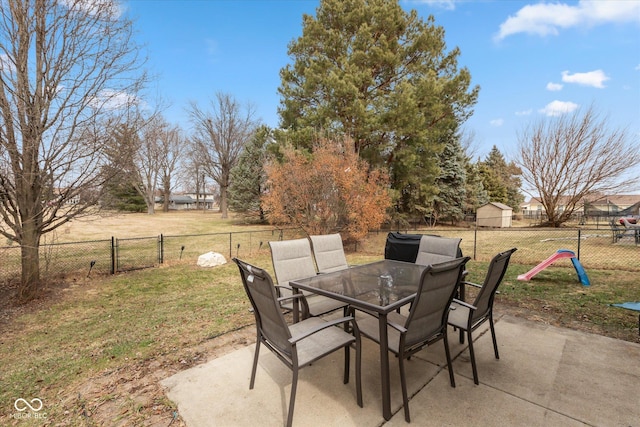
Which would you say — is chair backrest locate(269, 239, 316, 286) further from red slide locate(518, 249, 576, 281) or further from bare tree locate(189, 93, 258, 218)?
→ bare tree locate(189, 93, 258, 218)

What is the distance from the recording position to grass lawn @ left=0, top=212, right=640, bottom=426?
218 centimetres

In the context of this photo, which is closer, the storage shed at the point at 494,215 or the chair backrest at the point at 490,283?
the chair backrest at the point at 490,283

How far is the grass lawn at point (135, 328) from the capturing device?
85.7 inches

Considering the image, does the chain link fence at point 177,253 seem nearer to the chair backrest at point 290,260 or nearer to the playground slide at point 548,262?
the playground slide at point 548,262

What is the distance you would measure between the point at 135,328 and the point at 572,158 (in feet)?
76.5

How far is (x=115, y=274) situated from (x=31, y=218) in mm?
2254

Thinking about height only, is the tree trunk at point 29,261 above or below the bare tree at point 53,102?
below

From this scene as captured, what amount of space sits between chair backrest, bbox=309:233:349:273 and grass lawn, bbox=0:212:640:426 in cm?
123

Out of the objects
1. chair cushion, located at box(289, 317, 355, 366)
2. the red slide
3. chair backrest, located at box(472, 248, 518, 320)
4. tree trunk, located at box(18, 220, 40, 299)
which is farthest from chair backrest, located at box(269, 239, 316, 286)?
the red slide

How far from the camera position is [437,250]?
3828 millimetres

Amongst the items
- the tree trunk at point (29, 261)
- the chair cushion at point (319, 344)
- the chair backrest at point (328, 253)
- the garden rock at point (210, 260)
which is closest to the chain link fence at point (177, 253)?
the tree trunk at point (29, 261)

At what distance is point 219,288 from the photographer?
17.8 feet

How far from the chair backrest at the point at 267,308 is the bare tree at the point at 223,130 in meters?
23.8

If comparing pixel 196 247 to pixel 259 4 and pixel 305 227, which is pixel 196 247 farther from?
pixel 259 4
